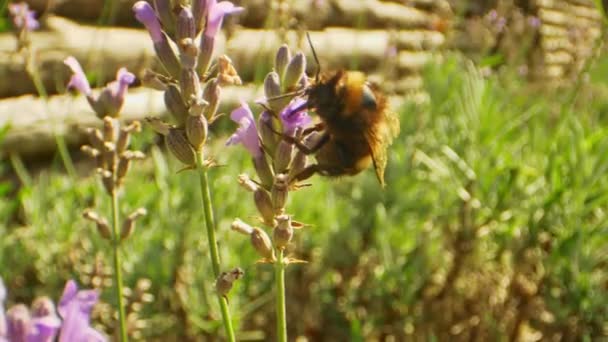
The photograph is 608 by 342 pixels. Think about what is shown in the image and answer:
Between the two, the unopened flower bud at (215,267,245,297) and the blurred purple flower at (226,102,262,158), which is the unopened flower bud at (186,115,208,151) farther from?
the unopened flower bud at (215,267,245,297)

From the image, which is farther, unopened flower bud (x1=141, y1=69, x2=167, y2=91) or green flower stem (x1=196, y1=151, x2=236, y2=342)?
unopened flower bud (x1=141, y1=69, x2=167, y2=91)

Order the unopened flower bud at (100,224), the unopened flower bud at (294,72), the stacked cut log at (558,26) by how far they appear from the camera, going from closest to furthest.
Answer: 1. the unopened flower bud at (294,72)
2. the unopened flower bud at (100,224)
3. the stacked cut log at (558,26)

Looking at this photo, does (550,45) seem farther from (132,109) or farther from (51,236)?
(51,236)

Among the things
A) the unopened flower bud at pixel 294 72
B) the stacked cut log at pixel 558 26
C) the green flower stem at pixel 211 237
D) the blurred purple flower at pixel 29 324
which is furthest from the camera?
the stacked cut log at pixel 558 26

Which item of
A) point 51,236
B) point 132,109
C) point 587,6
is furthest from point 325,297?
point 587,6

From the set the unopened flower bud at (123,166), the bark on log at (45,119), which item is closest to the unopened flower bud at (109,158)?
the unopened flower bud at (123,166)

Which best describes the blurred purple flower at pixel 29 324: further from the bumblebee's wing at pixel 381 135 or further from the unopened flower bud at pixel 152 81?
the bumblebee's wing at pixel 381 135

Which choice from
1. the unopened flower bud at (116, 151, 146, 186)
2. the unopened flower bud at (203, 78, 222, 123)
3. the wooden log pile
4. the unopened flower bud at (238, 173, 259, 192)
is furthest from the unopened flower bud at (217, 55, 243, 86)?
the wooden log pile
